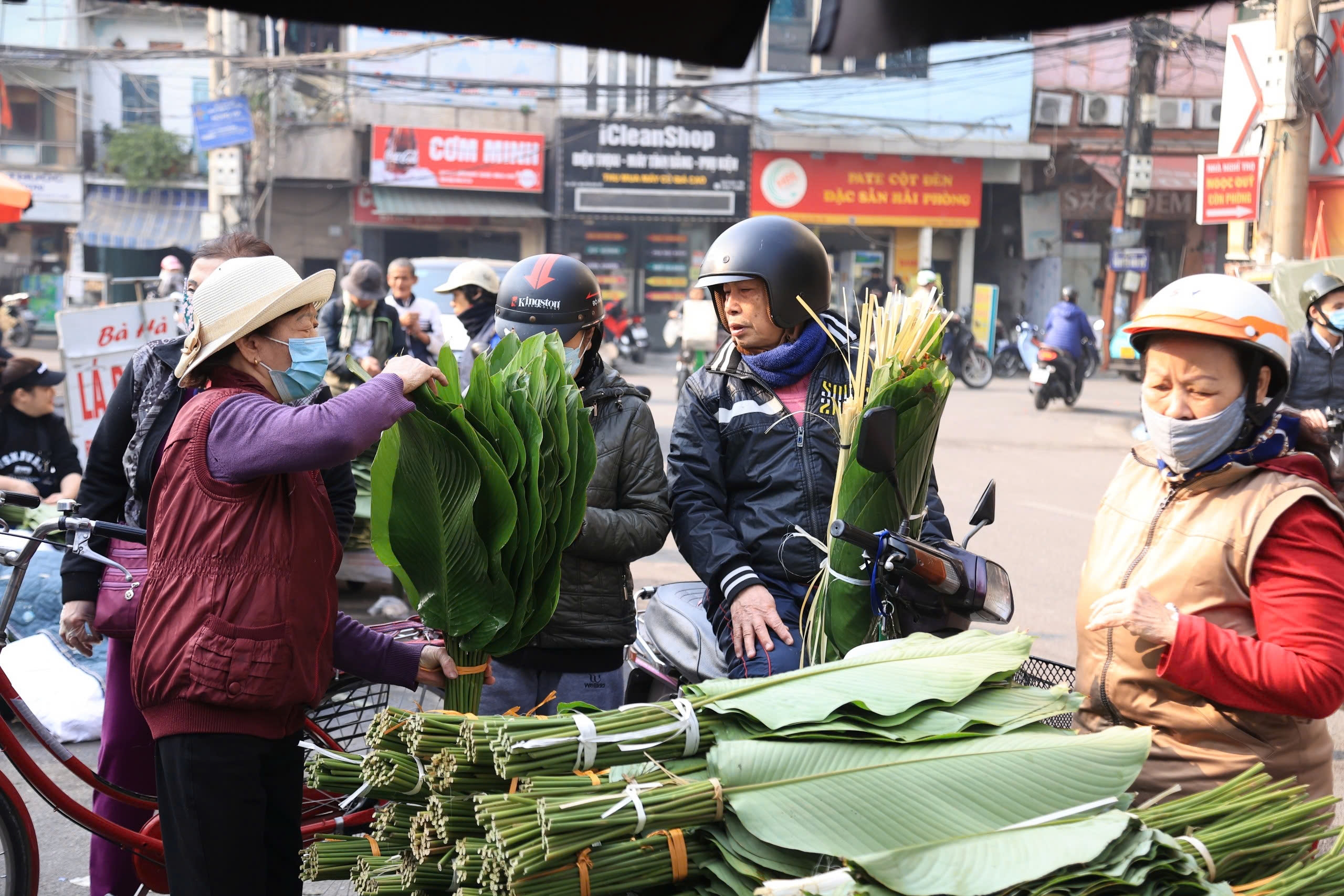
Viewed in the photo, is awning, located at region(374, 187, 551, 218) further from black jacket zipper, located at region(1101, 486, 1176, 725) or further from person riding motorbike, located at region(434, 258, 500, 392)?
black jacket zipper, located at region(1101, 486, 1176, 725)

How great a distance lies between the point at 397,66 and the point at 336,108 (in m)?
1.81

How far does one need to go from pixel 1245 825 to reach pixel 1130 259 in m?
25.4

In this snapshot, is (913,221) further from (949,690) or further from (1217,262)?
(949,690)

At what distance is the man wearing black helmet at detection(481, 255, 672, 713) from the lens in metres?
3.26

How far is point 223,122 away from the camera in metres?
17.6

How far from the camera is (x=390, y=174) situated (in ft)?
94.8

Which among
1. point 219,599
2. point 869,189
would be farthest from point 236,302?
point 869,189

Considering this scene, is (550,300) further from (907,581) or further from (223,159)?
(223,159)

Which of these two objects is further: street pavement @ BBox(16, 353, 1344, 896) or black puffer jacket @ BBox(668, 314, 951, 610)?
street pavement @ BBox(16, 353, 1344, 896)

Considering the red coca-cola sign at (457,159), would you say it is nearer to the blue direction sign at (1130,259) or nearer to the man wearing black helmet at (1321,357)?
the blue direction sign at (1130,259)

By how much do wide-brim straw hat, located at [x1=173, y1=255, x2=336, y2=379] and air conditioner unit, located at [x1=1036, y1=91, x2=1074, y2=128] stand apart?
32.2m

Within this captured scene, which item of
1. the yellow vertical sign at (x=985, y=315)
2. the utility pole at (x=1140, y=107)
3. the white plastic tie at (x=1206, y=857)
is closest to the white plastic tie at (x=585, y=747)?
Answer: the white plastic tie at (x=1206, y=857)

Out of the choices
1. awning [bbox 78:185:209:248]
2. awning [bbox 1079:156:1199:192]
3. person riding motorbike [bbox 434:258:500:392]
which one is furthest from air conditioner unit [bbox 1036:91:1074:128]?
person riding motorbike [bbox 434:258:500:392]

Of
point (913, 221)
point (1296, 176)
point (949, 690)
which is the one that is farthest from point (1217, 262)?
point (949, 690)
